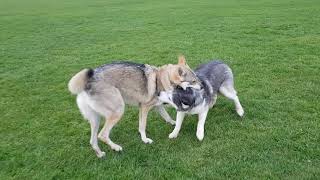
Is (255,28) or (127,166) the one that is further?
(255,28)

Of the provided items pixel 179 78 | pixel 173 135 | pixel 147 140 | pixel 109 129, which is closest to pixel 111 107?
pixel 109 129

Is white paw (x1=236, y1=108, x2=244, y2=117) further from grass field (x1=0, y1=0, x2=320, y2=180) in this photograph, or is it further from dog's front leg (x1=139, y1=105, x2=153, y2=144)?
dog's front leg (x1=139, y1=105, x2=153, y2=144)

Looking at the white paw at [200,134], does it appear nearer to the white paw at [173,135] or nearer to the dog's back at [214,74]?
the white paw at [173,135]

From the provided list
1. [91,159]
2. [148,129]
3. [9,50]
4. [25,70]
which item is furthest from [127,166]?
[9,50]

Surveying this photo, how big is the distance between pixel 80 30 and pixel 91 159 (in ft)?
38.8

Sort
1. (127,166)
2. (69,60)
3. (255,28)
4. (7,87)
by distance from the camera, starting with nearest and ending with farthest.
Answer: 1. (127,166)
2. (7,87)
3. (69,60)
4. (255,28)

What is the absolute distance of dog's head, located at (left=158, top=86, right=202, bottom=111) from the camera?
5.22m

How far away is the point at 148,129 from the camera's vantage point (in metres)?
5.93

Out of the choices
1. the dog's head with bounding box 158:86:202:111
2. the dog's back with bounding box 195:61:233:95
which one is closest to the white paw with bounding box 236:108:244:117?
the dog's back with bounding box 195:61:233:95

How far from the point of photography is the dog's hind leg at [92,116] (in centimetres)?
497

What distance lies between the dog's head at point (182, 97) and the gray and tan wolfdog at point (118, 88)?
0.21ft

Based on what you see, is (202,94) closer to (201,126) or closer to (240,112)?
(201,126)

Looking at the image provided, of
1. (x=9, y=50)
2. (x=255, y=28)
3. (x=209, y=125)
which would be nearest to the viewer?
(x=209, y=125)

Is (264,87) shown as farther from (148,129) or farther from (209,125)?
(148,129)
